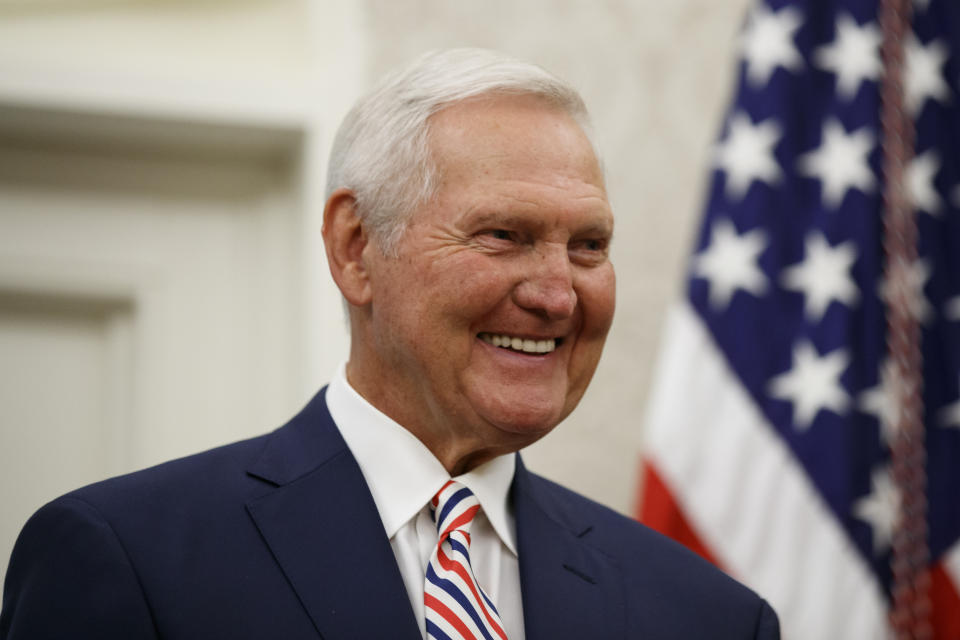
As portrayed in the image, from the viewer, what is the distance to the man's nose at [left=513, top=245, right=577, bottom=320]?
4.88 ft

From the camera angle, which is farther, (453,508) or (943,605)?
(943,605)

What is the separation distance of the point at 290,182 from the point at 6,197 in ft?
1.93

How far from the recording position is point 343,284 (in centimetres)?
161

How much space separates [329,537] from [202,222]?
4.83 ft

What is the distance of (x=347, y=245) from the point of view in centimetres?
161

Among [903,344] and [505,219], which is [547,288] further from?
[903,344]

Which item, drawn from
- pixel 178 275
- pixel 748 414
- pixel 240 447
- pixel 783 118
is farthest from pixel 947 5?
pixel 240 447

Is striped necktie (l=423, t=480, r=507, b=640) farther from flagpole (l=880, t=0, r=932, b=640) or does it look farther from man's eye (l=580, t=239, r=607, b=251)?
flagpole (l=880, t=0, r=932, b=640)

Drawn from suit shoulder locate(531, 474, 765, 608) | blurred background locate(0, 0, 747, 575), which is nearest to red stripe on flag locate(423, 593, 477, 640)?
suit shoulder locate(531, 474, 765, 608)

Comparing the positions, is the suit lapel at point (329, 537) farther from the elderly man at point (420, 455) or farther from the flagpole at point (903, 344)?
the flagpole at point (903, 344)

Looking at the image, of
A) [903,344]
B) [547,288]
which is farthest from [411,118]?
[903,344]

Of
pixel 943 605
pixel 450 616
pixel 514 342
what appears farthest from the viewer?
pixel 943 605

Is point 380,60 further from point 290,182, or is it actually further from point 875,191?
point 875,191

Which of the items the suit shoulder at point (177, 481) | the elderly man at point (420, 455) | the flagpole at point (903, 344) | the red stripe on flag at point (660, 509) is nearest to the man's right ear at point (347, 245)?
the elderly man at point (420, 455)
